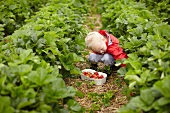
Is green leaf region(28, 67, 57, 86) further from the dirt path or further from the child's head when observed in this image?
the child's head

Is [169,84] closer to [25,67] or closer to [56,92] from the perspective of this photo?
Result: [56,92]

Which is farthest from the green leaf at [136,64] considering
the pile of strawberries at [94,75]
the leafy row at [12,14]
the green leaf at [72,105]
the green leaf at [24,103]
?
the leafy row at [12,14]

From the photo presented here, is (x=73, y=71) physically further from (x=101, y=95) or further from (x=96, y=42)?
(x=96, y=42)

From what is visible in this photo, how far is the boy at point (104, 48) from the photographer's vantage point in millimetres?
4242

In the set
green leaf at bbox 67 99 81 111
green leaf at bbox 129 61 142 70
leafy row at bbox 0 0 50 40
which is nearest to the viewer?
green leaf at bbox 67 99 81 111

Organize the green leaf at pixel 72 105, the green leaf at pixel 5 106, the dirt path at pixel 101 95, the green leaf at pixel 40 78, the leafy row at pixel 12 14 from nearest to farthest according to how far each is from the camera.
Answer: the green leaf at pixel 5 106
the green leaf at pixel 40 78
the green leaf at pixel 72 105
the dirt path at pixel 101 95
the leafy row at pixel 12 14

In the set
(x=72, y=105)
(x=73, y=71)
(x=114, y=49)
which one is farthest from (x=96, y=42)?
(x=72, y=105)

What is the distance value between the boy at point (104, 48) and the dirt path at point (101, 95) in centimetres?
36

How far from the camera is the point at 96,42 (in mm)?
4211

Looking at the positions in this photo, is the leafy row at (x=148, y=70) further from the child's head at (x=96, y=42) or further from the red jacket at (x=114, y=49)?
the child's head at (x=96, y=42)

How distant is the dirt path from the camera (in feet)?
12.0

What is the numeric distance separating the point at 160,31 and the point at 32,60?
5.93 ft

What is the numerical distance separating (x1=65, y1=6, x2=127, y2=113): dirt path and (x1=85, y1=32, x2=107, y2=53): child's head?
549mm

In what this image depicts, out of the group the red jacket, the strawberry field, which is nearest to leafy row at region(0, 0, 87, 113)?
the strawberry field
